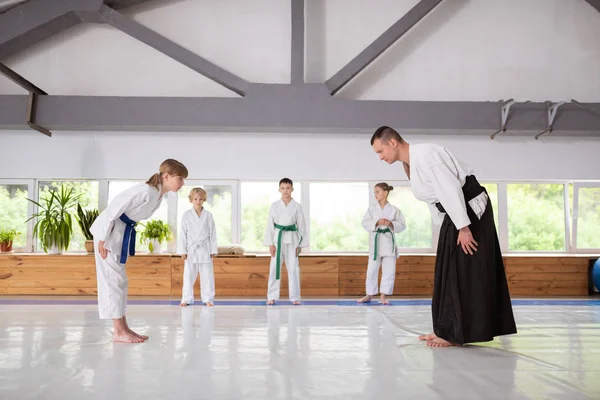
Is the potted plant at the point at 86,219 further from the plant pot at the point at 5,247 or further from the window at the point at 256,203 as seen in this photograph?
the window at the point at 256,203

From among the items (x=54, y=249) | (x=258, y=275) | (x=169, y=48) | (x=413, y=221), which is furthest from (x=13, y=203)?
(x=413, y=221)

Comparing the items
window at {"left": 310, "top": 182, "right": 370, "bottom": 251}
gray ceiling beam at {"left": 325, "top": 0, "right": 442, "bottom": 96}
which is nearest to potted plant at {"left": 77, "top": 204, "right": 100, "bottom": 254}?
window at {"left": 310, "top": 182, "right": 370, "bottom": 251}

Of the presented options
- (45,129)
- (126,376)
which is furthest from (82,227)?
(126,376)

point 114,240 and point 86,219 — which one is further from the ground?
point 86,219

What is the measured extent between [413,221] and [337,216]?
1011mm

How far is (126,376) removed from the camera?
1.97 metres

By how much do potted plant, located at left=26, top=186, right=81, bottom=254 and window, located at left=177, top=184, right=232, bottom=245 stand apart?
1344mm

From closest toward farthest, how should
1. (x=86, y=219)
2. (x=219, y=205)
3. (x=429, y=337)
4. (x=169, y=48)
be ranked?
Result: (x=429, y=337)
(x=169, y=48)
(x=86, y=219)
(x=219, y=205)

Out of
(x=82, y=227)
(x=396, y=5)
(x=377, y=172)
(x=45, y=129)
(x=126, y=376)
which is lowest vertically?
(x=126, y=376)

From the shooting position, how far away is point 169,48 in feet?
19.5

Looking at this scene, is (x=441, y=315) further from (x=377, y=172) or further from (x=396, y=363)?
(x=377, y=172)

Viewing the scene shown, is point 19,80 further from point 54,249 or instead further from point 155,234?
point 155,234

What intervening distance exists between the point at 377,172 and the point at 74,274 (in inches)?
154

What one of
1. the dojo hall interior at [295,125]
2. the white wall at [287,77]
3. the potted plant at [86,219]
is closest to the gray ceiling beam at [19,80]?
the dojo hall interior at [295,125]
